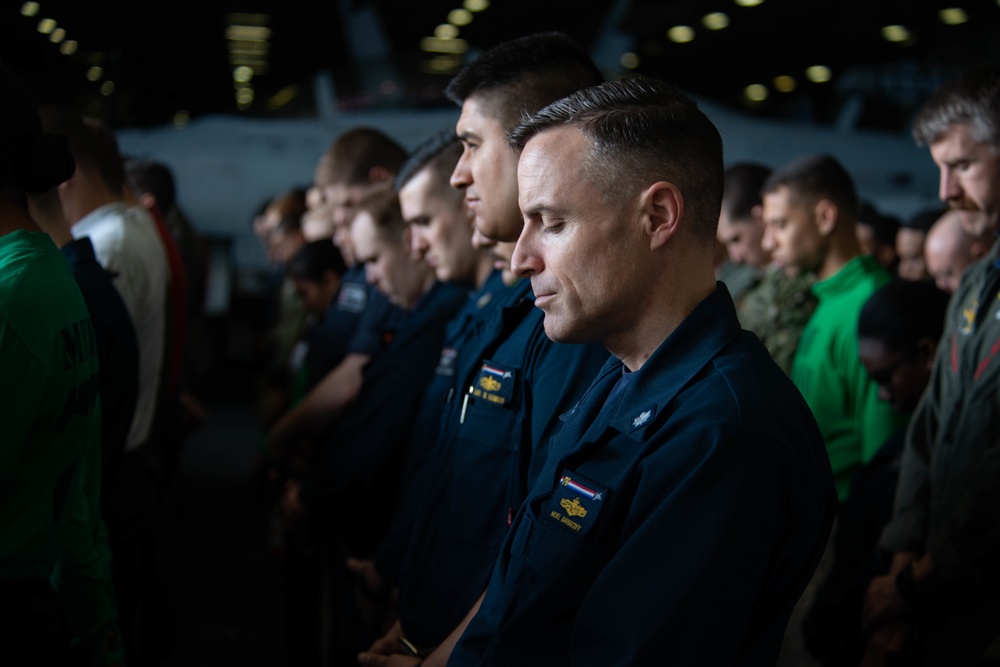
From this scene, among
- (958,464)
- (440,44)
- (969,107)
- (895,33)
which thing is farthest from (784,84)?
(958,464)

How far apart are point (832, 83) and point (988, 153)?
70.2ft

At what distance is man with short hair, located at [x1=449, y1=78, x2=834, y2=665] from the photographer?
1.19 meters

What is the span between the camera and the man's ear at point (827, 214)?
3.82 meters

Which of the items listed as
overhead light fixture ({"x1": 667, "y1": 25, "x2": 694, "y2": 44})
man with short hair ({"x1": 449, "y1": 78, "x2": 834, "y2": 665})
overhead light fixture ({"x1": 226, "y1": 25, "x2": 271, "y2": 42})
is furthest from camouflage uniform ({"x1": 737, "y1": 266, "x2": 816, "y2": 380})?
overhead light fixture ({"x1": 226, "y1": 25, "x2": 271, "y2": 42})

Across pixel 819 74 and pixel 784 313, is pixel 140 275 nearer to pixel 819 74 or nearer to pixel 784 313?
pixel 784 313

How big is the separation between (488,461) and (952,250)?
11.0ft

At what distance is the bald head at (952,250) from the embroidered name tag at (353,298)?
270 cm

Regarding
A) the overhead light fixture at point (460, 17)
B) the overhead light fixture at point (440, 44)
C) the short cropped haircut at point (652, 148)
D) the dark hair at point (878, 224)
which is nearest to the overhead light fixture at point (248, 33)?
the overhead light fixture at point (460, 17)

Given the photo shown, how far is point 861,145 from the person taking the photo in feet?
36.1

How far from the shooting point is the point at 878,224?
6.84 meters

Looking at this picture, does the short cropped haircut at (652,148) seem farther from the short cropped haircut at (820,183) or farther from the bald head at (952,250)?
the bald head at (952,250)

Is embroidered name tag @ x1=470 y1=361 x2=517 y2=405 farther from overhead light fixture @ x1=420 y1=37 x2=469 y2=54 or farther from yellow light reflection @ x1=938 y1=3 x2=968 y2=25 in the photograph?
overhead light fixture @ x1=420 y1=37 x2=469 y2=54

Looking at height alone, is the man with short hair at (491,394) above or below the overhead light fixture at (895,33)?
below

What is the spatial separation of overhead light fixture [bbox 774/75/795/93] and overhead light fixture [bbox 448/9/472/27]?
8.37 metres
